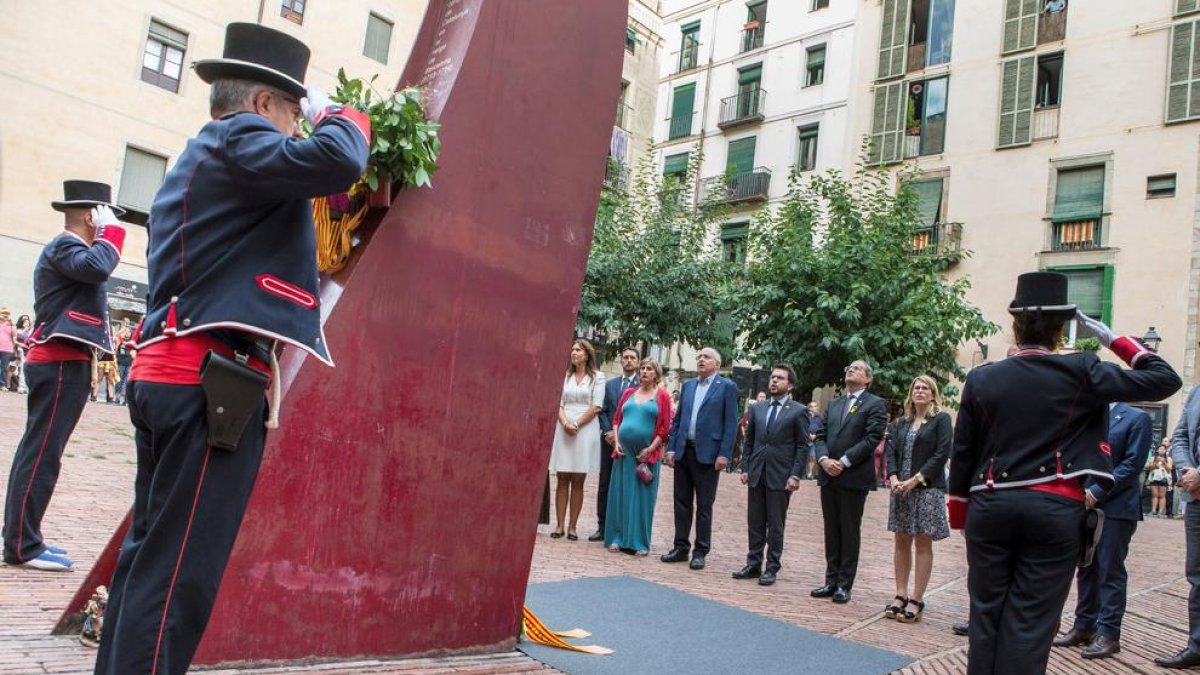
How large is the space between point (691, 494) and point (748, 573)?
1.06 m

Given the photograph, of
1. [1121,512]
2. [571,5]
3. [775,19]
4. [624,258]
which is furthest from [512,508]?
[775,19]

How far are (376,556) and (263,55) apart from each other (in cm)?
216

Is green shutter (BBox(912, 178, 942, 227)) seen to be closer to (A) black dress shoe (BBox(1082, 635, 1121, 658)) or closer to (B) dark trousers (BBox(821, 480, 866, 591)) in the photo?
(B) dark trousers (BBox(821, 480, 866, 591))

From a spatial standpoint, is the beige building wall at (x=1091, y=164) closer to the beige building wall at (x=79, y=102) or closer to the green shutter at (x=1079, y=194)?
the green shutter at (x=1079, y=194)

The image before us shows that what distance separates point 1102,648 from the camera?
5.68m

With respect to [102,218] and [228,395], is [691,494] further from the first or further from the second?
[228,395]

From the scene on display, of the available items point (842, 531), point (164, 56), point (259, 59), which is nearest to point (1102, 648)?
point (842, 531)

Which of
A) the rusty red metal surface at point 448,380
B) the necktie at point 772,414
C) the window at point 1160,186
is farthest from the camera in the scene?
the window at point 1160,186

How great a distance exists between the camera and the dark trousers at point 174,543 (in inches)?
90.8

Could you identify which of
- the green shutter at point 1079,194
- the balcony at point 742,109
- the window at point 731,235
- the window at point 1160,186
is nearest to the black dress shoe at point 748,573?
the green shutter at point 1079,194

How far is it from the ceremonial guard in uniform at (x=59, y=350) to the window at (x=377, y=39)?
23.2 meters

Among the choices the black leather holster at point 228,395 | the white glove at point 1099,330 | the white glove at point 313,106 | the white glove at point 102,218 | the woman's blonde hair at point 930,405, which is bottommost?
the black leather holster at point 228,395

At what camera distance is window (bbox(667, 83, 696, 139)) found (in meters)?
33.8

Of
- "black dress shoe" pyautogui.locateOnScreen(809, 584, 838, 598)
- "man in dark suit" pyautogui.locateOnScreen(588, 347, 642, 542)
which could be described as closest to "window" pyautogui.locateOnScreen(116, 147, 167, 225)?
"man in dark suit" pyautogui.locateOnScreen(588, 347, 642, 542)
